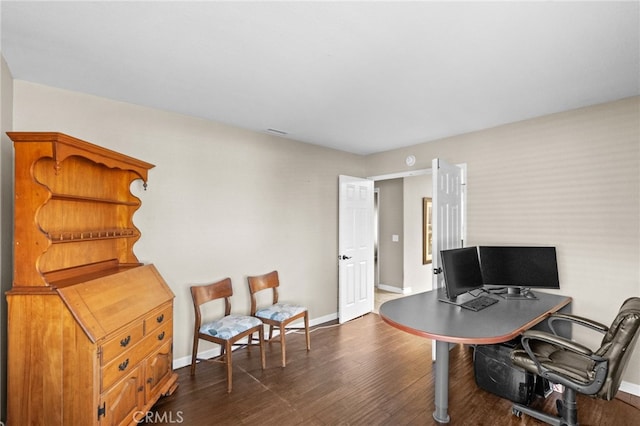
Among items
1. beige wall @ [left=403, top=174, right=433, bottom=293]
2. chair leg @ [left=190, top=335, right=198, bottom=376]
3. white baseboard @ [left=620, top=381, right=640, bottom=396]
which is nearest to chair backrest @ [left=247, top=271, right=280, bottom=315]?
chair leg @ [left=190, top=335, right=198, bottom=376]

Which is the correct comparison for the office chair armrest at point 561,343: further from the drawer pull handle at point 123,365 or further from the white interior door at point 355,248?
the drawer pull handle at point 123,365

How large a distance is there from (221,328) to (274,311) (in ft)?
2.19

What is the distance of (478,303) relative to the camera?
2428mm

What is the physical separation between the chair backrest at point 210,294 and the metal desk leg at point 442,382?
2.07 m

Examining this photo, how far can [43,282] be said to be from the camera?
1678mm

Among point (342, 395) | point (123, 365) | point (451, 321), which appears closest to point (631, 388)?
point (451, 321)

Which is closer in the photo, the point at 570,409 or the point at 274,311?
the point at 570,409

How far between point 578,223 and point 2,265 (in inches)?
177

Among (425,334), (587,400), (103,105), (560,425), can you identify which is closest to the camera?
(425,334)

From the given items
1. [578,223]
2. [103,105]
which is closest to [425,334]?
[578,223]

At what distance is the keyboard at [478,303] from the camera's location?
7.63ft

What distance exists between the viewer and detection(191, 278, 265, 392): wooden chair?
2.60 m

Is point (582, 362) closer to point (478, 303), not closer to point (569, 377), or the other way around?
point (569, 377)

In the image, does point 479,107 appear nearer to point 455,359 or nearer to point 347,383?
point 455,359
